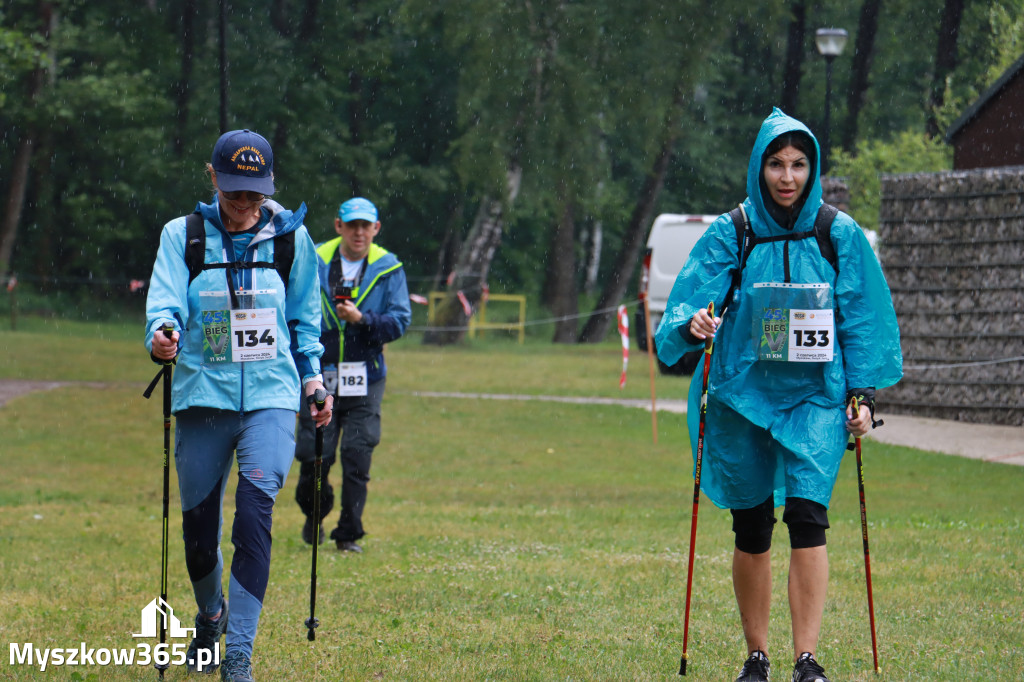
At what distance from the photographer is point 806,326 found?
16.7 feet

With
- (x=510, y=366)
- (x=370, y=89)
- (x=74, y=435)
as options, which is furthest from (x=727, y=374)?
(x=370, y=89)

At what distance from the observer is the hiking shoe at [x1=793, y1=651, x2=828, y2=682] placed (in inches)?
191

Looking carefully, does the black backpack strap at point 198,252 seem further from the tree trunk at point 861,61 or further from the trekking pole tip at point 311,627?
the tree trunk at point 861,61

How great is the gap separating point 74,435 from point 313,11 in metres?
29.6

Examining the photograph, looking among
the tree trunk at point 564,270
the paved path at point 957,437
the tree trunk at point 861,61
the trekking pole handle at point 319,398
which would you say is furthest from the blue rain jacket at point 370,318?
the tree trunk at point 861,61

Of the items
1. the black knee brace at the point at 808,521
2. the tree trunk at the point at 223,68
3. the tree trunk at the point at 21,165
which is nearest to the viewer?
the black knee brace at the point at 808,521

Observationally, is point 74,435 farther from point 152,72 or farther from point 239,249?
point 152,72

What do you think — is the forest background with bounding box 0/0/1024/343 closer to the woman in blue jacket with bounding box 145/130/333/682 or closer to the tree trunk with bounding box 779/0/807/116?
the tree trunk with bounding box 779/0/807/116

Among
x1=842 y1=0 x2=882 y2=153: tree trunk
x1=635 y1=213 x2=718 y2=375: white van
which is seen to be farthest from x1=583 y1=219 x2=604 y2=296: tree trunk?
x1=635 y1=213 x2=718 y2=375: white van

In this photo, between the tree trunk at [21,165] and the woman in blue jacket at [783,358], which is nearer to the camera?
the woman in blue jacket at [783,358]

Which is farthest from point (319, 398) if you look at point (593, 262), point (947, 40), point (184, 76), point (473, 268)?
point (593, 262)

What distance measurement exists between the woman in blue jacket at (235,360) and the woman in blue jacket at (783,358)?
1.56 m

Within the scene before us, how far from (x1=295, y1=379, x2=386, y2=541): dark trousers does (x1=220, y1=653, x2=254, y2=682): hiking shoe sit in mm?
3680

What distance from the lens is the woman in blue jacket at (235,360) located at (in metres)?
5.20
